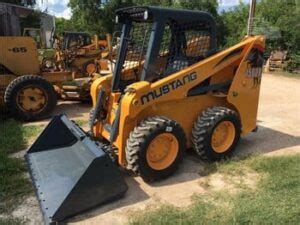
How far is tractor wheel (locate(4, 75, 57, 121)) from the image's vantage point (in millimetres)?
7664

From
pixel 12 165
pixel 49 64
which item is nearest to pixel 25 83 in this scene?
pixel 12 165

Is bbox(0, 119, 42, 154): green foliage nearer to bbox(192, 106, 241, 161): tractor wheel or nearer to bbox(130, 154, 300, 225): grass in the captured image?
bbox(192, 106, 241, 161): tractor wheel

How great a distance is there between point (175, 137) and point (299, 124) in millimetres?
3649

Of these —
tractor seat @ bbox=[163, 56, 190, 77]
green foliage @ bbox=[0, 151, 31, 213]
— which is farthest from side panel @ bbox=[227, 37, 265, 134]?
green foliage @ bbox=[0, 151, 31, 213]

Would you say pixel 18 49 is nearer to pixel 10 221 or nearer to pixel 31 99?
pixel 31 99

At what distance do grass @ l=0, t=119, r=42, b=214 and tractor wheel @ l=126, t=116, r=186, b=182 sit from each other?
1.29m

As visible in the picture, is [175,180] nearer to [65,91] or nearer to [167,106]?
[167,106]

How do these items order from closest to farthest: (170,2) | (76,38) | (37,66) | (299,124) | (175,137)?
(175,137) → (299,124) → (37,66) → (76,38) → (170,2)

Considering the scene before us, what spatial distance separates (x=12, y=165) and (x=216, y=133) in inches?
106

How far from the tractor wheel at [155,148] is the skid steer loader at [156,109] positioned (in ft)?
0.04

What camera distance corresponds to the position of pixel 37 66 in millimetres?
8562

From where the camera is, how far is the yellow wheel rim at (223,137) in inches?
205

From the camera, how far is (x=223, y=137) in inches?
210

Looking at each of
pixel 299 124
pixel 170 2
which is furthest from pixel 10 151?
pixel 170 2
